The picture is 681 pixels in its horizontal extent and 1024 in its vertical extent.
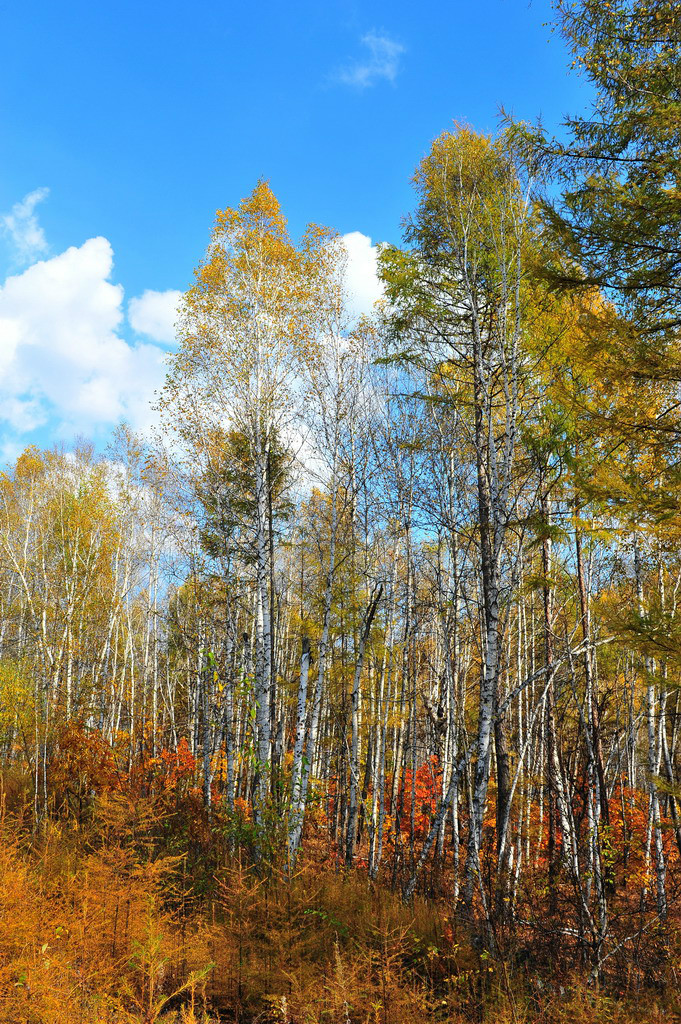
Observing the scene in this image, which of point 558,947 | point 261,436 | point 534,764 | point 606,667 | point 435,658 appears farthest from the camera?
point 435,658

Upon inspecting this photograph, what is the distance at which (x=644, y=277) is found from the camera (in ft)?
15.7

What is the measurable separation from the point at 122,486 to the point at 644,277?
51.6ft

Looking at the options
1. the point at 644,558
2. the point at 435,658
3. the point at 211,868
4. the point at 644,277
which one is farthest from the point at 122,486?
the point at 644,277

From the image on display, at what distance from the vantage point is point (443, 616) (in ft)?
28.2

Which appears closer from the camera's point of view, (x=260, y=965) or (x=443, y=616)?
(x=260, y=965)

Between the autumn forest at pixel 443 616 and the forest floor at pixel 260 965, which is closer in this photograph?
the forest floor at pixel 260 965

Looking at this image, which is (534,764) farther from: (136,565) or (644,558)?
(136,565)

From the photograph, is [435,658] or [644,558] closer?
[644,558]

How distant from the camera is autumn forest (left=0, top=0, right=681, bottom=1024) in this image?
4.26 metres

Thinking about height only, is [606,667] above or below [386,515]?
below

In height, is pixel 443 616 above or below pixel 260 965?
above

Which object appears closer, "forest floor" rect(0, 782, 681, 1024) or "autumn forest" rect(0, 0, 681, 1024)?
"forest floor" rect(0, 782, 681, 1024)

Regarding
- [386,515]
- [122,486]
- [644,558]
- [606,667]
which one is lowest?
[606,667]

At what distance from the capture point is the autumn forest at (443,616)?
4.26 metres
